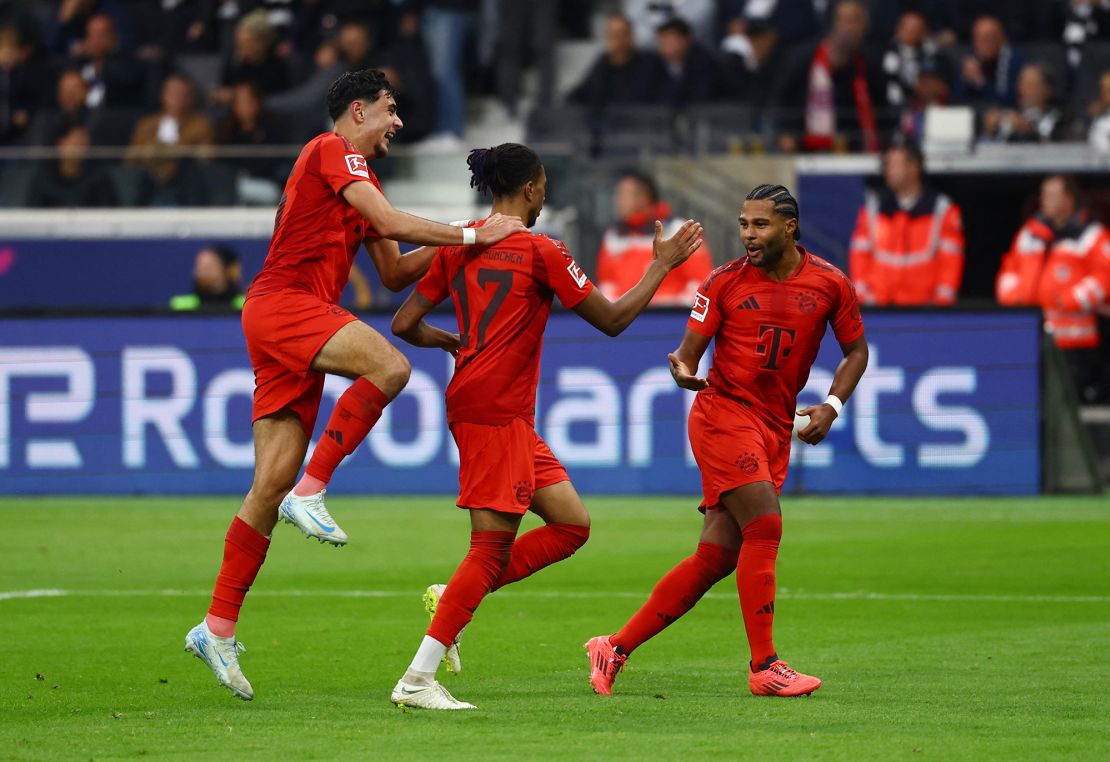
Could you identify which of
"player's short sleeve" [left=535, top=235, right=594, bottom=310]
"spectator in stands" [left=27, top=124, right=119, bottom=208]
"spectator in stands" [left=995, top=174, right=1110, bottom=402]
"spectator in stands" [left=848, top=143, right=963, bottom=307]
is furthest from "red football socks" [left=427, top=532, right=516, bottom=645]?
"spectator in stands" [left=27, top=124, right=119, bottom=208]

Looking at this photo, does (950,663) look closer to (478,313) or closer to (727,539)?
(727,539)

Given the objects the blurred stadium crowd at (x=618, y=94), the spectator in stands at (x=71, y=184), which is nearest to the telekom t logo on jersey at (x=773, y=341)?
the blurred stadium crowd at (x=618, y=94)

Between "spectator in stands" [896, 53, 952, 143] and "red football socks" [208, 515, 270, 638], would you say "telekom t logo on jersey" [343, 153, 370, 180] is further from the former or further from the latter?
"spectator in stands" [896, 53, 952, 143]

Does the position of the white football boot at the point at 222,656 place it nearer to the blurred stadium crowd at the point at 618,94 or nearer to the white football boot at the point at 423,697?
the white football boot at the point at 423,697

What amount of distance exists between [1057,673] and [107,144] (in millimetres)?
14792

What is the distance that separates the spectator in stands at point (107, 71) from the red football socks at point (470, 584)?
50.9 feet

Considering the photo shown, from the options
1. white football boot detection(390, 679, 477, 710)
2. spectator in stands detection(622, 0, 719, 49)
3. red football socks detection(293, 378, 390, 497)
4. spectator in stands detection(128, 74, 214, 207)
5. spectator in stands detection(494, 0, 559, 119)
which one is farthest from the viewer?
spectator in stands detection(494, 0, 559, 119)

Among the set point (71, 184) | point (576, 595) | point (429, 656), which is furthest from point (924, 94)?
point (429, 656)

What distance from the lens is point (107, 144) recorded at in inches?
798

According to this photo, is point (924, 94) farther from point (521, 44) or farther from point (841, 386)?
point (841, 386)

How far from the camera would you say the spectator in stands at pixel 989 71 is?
1888cm

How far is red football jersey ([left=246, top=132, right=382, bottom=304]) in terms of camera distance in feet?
24.0

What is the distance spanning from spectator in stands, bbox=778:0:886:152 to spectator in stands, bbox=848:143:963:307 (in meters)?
1.84

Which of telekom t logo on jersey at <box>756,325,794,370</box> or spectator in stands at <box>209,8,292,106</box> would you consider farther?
spectator in stands at <box>209,8,292,106</box>
